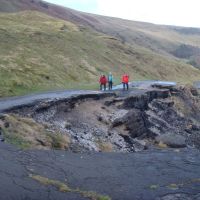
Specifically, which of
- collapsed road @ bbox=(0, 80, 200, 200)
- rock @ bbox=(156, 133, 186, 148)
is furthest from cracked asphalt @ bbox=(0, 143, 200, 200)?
rock @ bbox=(156, 133, 186, 148)

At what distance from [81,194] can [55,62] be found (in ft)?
132

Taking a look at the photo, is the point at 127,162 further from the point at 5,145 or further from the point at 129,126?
the point at 129,126

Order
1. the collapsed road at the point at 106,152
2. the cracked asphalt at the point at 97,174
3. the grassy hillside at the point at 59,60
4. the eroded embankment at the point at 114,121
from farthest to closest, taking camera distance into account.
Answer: the grassy hillside at the point at 59,60
the eroded embankment at the point at 114,121
the collapsed road at the point at 106,152
the cracked asphalt at the point at 97,174

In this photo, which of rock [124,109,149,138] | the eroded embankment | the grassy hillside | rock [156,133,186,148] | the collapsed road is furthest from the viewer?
the grassy hillside

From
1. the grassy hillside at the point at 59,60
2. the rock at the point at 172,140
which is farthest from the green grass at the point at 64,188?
the grassy hillside at the point at 59,60

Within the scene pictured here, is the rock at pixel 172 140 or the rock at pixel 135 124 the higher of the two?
the rock at pixel 135 124

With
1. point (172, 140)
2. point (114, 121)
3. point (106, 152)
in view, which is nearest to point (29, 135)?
point (106, 152)

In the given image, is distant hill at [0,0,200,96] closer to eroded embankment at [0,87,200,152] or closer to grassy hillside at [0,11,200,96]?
grassy hillside at [0,11,200,96]

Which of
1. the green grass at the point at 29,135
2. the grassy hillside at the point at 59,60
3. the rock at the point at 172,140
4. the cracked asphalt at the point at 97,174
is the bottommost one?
the rock at the point at 172,140

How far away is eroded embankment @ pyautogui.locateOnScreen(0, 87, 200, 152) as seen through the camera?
83.8ft

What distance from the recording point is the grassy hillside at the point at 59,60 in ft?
145

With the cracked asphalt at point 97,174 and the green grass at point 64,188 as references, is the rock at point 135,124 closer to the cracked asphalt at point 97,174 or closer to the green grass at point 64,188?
the cracked asphalt at point 97,174

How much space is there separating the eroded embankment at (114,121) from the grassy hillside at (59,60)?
26.6ft

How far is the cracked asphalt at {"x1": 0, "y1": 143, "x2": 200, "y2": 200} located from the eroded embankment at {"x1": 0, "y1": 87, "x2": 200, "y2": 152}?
2311 millimetres
